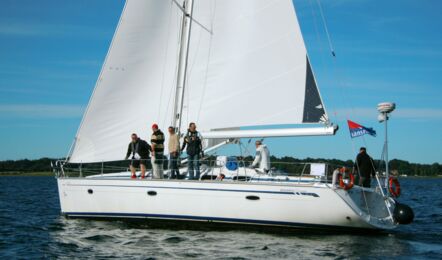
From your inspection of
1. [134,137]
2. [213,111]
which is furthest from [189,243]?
[213,111]

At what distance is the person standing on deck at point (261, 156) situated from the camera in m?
16.7

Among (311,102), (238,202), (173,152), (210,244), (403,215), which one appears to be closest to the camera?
(210,244)

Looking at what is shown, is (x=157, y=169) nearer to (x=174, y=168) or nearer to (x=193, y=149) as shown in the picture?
(x=174, y=168)

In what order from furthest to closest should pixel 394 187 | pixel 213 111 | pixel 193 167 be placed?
pixel 213 111 < pixel 394 187 < pixel 193 167

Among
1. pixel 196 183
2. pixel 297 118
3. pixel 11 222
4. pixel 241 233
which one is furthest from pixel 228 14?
pixel 11 222

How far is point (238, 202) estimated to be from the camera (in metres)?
14.9

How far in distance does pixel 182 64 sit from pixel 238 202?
192 inches

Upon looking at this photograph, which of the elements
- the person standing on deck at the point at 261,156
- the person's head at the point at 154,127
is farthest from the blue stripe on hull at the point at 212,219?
the person's head at the point at 154,127

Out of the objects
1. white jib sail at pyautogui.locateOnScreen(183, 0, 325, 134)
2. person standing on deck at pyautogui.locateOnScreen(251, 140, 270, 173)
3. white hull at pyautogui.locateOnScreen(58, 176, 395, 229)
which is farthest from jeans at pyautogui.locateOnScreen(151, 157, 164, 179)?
person standing on deck at pyautogui.locateOnScreen(251, 140, 270, 173)

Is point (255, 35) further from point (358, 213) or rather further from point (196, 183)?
point (358, 213)

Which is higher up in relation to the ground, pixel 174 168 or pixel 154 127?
pixel 154 127

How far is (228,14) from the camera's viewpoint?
1758 cm

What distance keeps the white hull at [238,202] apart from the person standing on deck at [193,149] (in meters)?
0.95

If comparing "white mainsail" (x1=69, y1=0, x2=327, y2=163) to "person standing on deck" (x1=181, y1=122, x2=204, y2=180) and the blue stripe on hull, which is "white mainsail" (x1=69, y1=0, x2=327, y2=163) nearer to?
"person standing on deck" (x1=181, y1=122, x2=204, y2=180)
